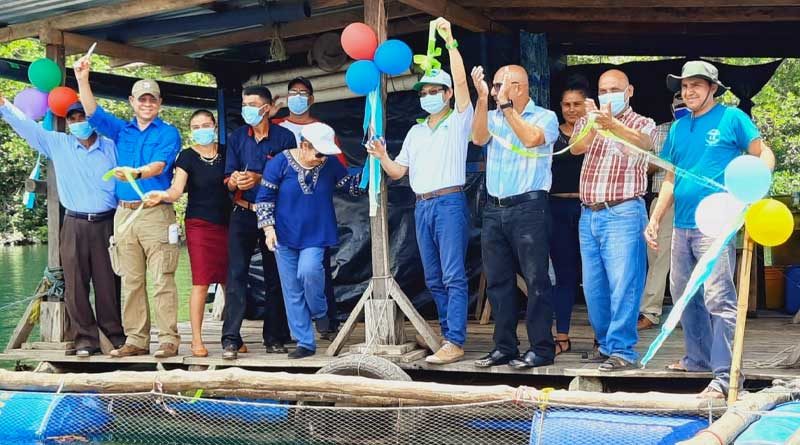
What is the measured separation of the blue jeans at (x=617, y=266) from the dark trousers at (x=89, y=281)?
3208 mm

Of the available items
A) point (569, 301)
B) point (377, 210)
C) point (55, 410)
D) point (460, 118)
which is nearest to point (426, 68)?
point (460, 118)

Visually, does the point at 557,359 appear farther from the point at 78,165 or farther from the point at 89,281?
the point at 78,165

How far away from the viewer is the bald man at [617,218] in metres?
5.21

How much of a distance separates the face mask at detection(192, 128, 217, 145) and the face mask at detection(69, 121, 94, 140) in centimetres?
74

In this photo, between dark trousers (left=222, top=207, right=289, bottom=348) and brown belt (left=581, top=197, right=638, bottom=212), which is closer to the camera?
brown belt (left=581, top=197, right=638, bottom=212)

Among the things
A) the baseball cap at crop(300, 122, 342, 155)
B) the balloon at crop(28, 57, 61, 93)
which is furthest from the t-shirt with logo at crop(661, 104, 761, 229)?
the balloon at crop(28, 57, 61, 93)

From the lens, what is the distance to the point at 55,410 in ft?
19.4

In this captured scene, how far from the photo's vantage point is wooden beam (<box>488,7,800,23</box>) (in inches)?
274

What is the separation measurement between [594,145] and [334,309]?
267 centimetres

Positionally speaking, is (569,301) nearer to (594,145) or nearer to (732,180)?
(594,145)

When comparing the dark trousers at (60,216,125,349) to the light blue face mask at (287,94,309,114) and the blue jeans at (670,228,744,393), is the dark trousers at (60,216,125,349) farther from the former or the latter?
the blue jeans at (670,228,744,393)

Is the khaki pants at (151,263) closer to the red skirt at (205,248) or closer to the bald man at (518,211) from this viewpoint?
the red skirt at (205,248)

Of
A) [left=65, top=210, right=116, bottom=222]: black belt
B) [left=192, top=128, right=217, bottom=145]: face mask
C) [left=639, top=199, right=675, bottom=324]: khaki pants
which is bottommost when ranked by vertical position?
[left=639, top=199, right=675, bottom=324]: khaki pants

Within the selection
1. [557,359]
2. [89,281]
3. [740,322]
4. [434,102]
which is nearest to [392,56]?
[434,102]
